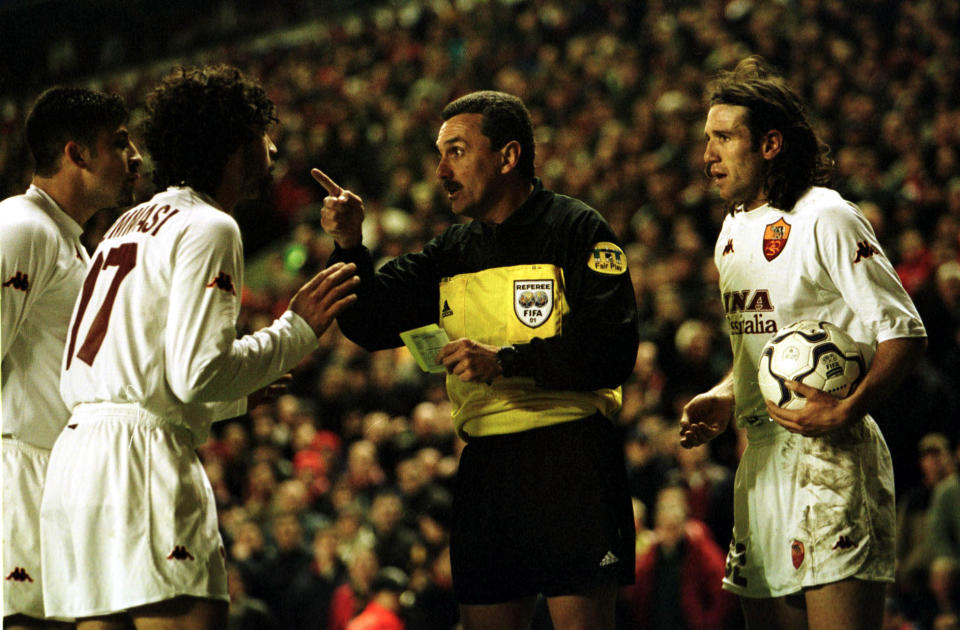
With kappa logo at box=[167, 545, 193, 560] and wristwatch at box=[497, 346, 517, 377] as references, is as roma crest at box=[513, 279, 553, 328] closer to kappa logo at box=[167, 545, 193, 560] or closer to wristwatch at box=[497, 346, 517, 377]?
wristwatch at box=[497, 346, 517, 377]

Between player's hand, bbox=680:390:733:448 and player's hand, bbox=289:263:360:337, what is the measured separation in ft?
4.13

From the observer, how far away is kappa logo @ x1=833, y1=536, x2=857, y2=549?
3.22 metres

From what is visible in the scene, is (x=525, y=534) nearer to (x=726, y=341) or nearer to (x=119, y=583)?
(x=119, y=583)

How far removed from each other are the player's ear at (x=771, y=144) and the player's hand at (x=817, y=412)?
791mm

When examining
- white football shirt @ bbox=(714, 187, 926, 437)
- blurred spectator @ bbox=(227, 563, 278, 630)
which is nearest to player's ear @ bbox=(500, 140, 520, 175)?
white football shirt @ bbox=(714, 187, 926, 437)

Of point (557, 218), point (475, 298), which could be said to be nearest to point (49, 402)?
point (475, 298)

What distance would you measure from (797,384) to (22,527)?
239 cm

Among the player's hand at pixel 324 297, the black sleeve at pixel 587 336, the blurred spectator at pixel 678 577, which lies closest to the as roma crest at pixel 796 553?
the black sleeve at pixel 587 336

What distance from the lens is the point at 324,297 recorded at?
330 cm

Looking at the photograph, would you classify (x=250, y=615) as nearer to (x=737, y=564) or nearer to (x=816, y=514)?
(x=737, y=564)

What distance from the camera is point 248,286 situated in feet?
50.2

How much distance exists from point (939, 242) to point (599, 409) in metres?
5.41

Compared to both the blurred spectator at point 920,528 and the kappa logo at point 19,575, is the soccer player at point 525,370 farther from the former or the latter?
the blurred spectator at point 920,528

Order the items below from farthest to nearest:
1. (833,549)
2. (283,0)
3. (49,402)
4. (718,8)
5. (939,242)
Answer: (283,0) → (718,8) → (939,242) → (49,402) → (833,549)
